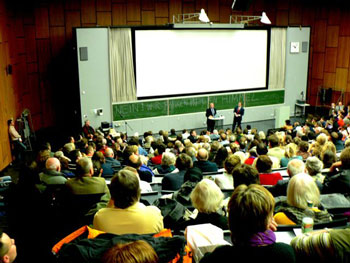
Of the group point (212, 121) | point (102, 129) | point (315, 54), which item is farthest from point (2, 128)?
point (315, 54)

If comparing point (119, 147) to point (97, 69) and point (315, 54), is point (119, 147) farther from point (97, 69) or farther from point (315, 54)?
point (315, 54)

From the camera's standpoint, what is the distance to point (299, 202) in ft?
10.4

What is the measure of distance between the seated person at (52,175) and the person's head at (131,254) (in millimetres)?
3267

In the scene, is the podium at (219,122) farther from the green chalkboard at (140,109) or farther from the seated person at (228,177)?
the seated person at (228,177)

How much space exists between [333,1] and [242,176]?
15.3 metres

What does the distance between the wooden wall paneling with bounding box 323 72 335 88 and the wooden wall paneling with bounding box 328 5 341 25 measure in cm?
217

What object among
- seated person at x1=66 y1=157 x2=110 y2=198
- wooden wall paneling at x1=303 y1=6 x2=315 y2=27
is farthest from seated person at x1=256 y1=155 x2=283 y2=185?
wooden wall paneling at x1=303 y1=6 x2=315 y2=27

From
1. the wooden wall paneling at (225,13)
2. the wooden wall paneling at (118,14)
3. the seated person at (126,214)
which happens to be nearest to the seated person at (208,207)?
the seated person at (126,214)

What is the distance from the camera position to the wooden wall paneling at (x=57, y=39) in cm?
1310

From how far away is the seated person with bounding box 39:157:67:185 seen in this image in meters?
4.92

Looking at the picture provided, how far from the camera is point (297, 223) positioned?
10.1 ft

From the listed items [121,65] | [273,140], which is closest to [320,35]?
[121,65]

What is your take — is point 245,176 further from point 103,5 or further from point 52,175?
point 103,5

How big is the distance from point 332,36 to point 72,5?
1083cm
